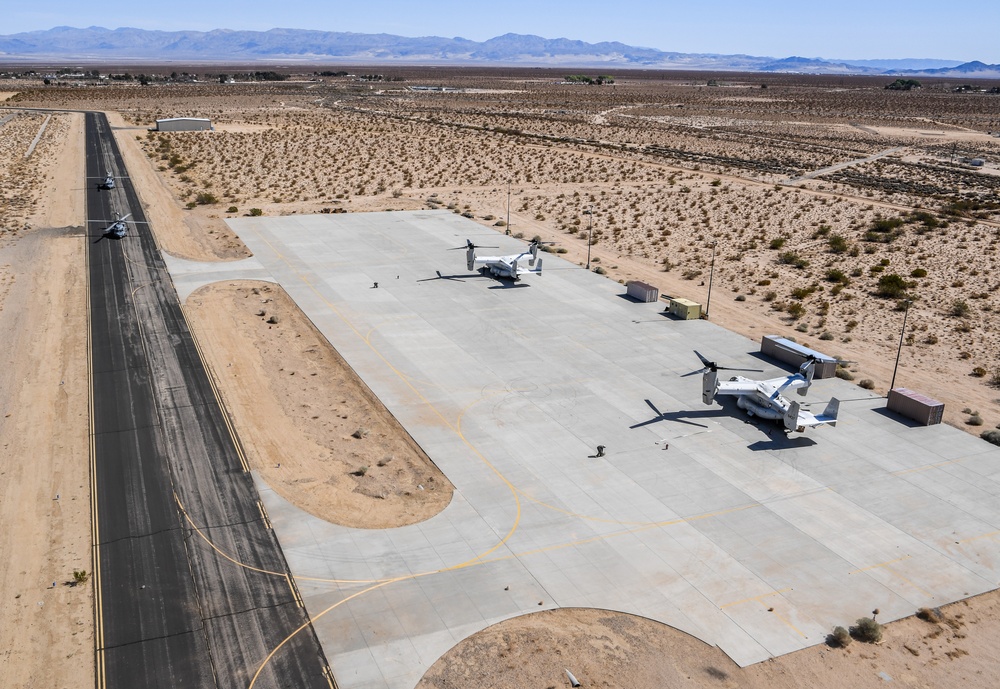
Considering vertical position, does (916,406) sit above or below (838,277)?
below

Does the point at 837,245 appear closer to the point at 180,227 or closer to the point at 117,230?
the point at 180,227

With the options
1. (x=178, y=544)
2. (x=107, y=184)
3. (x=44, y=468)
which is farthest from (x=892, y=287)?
(x=107, y=184)

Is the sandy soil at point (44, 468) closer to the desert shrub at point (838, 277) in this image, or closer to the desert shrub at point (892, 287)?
the desert shrub at point (838, 277)

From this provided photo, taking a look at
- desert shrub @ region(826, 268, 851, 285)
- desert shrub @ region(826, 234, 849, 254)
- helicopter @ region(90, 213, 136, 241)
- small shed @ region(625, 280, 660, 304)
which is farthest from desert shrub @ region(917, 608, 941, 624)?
helicopter @ region(90, 213, 136, 241)

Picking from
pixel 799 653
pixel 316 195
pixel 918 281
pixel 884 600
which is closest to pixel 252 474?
pixel 799 653

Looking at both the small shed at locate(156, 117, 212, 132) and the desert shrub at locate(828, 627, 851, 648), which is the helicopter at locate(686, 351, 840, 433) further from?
the small shed at locate(156, 117, 212, 132)
